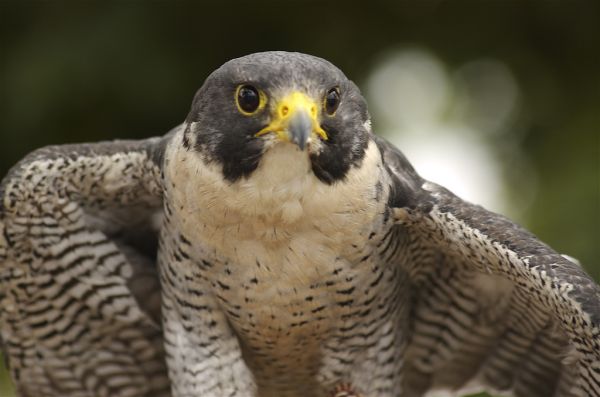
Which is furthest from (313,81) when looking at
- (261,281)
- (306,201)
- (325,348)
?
(325,348)

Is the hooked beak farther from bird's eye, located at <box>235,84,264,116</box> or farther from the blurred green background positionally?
the blurred green background

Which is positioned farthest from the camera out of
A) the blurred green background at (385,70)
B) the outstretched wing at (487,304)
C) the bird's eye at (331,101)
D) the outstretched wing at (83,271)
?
the blurred green background at (385,70)

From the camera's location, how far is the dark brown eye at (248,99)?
14.3 ft

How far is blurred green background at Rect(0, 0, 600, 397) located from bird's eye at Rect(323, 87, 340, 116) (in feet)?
12.6

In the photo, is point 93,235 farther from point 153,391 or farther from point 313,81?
point 313,81

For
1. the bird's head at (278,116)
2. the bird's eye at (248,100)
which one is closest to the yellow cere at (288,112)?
the bird's head at (278,116)

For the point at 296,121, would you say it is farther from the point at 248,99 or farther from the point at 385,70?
the point at 385,70

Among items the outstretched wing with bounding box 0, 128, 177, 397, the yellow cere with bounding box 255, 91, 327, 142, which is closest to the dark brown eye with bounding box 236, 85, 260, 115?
the yellow cere with bounding box 255, 91, 327, 142

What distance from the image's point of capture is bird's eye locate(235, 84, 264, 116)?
436 cm

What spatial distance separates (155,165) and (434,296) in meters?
1.62

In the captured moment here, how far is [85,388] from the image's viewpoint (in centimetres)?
584

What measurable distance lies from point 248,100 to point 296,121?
30 centimetres

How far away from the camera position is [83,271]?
18.4ft

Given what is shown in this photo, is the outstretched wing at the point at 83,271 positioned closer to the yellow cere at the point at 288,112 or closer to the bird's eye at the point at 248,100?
the bird's eye at the point at 248,100
